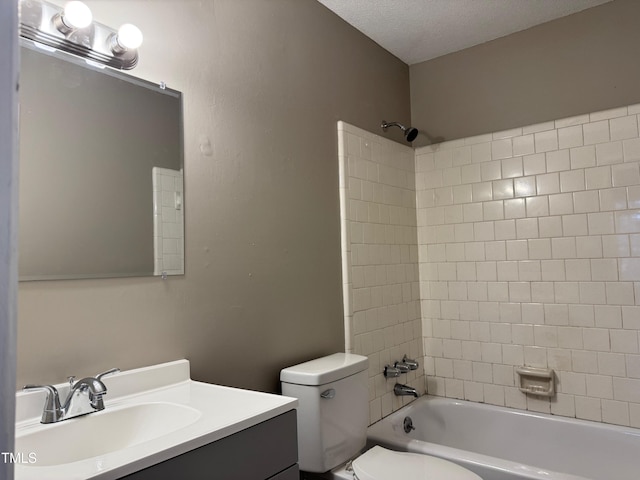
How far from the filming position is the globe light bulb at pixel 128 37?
1361mm

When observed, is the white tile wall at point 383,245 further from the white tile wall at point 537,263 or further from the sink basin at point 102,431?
the sink basin at point 102,431

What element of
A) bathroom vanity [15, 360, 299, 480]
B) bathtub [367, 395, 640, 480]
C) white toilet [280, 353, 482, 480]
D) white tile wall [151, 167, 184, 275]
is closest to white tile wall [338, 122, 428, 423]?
bathtub [367, 395, 640, 480]

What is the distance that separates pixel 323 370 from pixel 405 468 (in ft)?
1.61

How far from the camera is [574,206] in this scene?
2.53m

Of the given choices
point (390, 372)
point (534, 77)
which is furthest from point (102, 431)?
point (534, 77)

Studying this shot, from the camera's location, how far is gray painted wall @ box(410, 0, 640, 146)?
244cm

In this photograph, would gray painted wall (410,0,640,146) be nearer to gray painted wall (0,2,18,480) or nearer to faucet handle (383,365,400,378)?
faucet handle (383,365,400,378)

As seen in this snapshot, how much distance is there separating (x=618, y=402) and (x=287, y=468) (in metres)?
2.04

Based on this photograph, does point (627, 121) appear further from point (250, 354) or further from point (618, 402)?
point (250, 354)

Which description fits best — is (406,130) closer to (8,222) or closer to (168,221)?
(168,221)

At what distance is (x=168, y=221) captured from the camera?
1.55 metres

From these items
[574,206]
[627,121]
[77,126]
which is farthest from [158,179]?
[627,121]

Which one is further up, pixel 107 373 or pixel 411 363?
pixel 107 373

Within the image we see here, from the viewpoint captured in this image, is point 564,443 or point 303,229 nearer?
point 303,229
